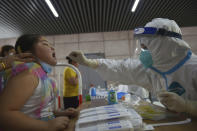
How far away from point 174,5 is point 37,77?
4.07 m

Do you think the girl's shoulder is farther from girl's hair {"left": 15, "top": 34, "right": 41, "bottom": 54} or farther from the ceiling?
the ceiling

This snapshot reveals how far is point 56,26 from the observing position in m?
4.46

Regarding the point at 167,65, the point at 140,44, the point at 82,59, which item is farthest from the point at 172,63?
the point at 82,59

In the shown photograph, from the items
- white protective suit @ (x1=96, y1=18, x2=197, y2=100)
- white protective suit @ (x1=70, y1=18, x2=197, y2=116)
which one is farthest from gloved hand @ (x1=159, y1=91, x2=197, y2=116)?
white protective suit @ (x1=96, y1=18, x2=197, y2=100)

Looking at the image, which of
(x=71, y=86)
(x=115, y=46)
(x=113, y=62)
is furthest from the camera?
(x=115, y=46)

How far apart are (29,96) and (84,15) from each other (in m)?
3.54

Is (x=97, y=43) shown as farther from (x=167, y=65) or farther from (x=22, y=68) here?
(x=22, y=68)

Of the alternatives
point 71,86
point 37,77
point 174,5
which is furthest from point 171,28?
point 174,5

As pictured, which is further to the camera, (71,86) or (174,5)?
(174,5)

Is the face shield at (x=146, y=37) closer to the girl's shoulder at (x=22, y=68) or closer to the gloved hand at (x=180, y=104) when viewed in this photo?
the gloved hand at (x=180, y=104)

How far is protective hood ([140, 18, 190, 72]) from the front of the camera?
3.23 ft

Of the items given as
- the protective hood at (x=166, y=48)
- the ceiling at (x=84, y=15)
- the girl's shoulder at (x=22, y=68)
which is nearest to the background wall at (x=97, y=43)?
the ceiling at (x=84, y=15)

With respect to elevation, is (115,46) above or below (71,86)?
above

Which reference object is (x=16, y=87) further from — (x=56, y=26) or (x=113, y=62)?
(x=56, y=26)
